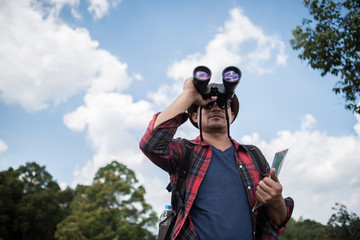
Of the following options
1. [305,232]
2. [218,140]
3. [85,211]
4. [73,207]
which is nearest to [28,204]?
[73,207]

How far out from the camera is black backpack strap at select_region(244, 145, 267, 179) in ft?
7.55

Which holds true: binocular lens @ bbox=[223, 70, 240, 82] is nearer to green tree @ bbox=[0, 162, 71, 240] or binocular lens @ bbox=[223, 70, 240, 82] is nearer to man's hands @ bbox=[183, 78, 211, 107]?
man's hands @ bbox=[183, 78, 211, 107]

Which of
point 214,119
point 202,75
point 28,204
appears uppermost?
point 28,204

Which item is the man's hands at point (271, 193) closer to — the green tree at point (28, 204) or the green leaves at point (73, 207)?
the green leaves at point (73, 207)

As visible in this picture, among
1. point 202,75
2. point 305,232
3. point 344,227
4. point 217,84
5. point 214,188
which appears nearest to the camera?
point 214,188

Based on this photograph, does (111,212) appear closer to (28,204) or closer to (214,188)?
(28,204)

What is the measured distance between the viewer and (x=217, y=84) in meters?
2.46

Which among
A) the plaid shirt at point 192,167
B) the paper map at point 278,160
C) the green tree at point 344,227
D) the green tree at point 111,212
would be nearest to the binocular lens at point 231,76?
the plaid shirt at point 192,167

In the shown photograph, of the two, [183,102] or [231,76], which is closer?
[183,102]

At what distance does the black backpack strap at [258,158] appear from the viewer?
90.6 inches

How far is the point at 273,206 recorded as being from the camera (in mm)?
2035

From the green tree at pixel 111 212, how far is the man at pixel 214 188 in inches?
753

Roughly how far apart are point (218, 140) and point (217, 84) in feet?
1.63

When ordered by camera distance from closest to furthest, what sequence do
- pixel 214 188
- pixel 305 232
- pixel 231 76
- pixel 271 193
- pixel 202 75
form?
pixel 271 193
pixel 214 188
pixel 202 75
pixel 231 76
pixel 305 232
